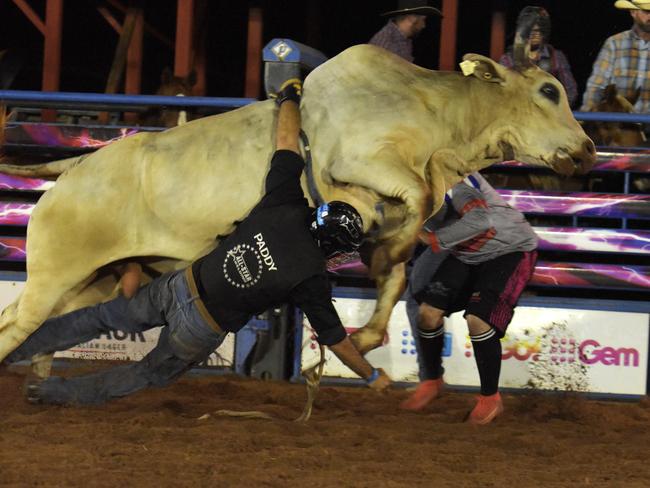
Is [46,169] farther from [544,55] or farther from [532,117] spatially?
[544,55]

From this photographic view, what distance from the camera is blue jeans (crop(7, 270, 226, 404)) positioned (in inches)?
195

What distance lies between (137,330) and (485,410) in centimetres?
194

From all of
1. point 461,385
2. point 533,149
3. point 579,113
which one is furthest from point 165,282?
point 579,113

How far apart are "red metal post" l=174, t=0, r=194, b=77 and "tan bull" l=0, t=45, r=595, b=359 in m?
4.65

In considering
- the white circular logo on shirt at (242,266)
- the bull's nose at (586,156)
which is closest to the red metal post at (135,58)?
the white circular logo on shirt at (242,266)

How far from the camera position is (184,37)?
9.76 meters

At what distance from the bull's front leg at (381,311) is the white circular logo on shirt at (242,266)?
0.62 m

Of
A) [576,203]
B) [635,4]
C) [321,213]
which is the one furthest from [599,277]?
[321,213]

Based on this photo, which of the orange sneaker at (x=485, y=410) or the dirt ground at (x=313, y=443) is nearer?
the dirt ground at (x=313, y=443)

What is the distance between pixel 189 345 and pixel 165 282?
1.10 ft

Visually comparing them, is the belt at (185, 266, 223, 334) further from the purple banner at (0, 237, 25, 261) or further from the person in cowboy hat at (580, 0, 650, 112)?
the person in cowboy hat at (580, 0, 650, 112)

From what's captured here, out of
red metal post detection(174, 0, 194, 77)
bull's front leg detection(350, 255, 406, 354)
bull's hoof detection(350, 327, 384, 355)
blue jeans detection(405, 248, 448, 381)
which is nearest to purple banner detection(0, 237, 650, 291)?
blue jeans detection(405, 248, 448, 381)

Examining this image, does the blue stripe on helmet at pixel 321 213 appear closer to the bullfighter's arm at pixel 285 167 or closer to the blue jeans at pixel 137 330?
the bullfighter's arm at pixel 285 167

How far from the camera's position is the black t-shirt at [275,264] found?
15.4 ft
